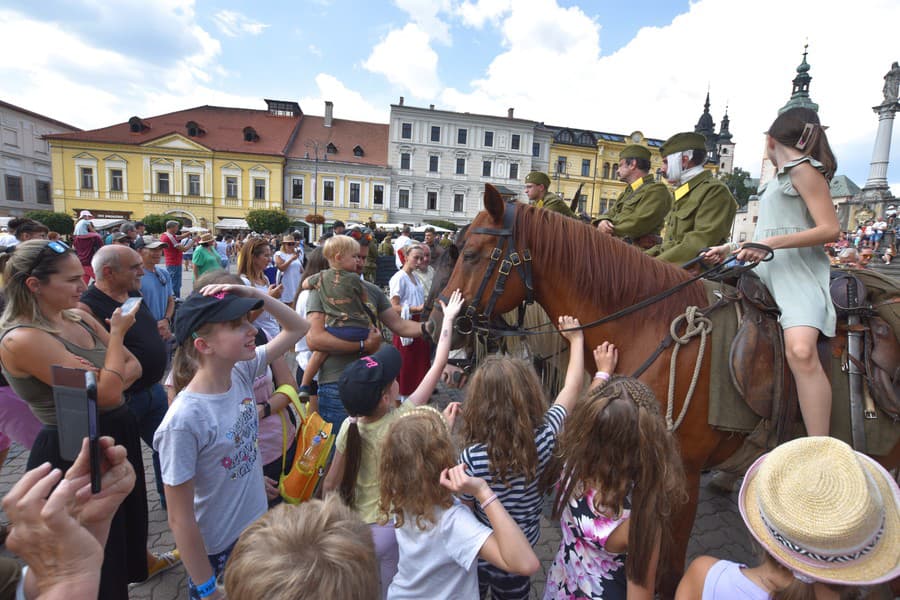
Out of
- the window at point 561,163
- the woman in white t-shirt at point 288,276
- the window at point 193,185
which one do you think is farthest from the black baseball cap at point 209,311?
the window at point 561,163

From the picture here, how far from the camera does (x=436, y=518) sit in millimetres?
1629

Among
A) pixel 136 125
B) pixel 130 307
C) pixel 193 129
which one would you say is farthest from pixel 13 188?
pixel 130 307

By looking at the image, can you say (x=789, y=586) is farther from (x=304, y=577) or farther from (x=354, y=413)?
(x=354, y=413)

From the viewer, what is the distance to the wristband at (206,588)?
183 cm

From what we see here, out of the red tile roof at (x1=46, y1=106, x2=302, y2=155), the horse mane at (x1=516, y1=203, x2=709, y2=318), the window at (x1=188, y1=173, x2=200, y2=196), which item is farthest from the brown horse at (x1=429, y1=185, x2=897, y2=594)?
the window at (x1=188, y1=173, x2=200, y2=196)

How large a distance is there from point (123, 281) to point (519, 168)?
49.1 metres

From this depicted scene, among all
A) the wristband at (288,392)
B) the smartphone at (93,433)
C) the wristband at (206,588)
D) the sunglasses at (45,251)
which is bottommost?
the wristband at (206,588)

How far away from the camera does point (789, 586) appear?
121 centimetres

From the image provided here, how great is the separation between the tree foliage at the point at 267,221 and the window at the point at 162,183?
37.4 feet

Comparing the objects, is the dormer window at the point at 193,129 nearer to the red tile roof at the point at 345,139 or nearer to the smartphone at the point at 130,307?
the red tile roof at the point at 345,139

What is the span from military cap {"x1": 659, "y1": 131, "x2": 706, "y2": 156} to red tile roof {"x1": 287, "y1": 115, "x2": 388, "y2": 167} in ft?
150

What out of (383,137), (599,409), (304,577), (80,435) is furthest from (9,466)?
(383,137)

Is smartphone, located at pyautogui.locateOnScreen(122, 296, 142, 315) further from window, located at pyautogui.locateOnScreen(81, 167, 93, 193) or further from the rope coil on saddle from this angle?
window, located at pyautogui.locateOnScreen(81, 167, 93, 193)

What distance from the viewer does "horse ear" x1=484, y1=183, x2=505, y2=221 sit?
2633 mm
